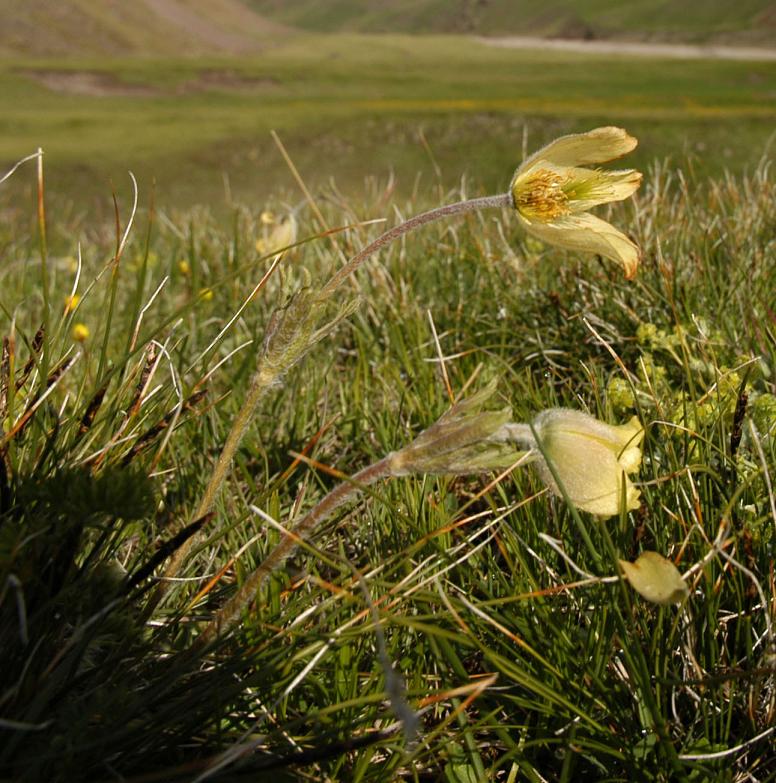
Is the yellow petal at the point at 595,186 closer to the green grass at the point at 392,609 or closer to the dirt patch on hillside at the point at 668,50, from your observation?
the green grass at the point at 392,609

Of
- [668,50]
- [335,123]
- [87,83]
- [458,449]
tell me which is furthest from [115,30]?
[458,449]

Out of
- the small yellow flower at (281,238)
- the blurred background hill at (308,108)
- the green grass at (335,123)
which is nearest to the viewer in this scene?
the small yellow flower at (281,238)

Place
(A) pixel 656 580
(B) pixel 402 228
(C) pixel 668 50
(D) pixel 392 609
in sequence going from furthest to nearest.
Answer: (C) pixel 668 50
(D) pixel 392 609
(B) pixel 402 228
(A) pixel 656 580

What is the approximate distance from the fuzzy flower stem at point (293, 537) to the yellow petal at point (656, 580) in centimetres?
27

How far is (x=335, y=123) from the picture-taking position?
14.4 metres

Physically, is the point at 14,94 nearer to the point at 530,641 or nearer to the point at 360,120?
the point at 360,120

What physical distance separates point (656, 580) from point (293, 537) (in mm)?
370

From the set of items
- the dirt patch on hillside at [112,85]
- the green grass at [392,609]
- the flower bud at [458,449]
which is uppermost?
the dirt patch on hillside at [112,85]

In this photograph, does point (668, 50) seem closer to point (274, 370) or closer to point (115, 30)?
point (115, 30)

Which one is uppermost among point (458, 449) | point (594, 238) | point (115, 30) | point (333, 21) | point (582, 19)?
point (333, 21)

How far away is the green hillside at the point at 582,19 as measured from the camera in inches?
3620

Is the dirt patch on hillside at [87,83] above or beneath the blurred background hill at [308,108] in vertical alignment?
above

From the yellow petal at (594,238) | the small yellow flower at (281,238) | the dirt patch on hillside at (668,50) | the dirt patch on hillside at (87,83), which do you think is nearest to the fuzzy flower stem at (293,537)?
the yellow petal at (594,238)

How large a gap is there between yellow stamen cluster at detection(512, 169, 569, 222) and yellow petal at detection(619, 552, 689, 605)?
0.48 meters
